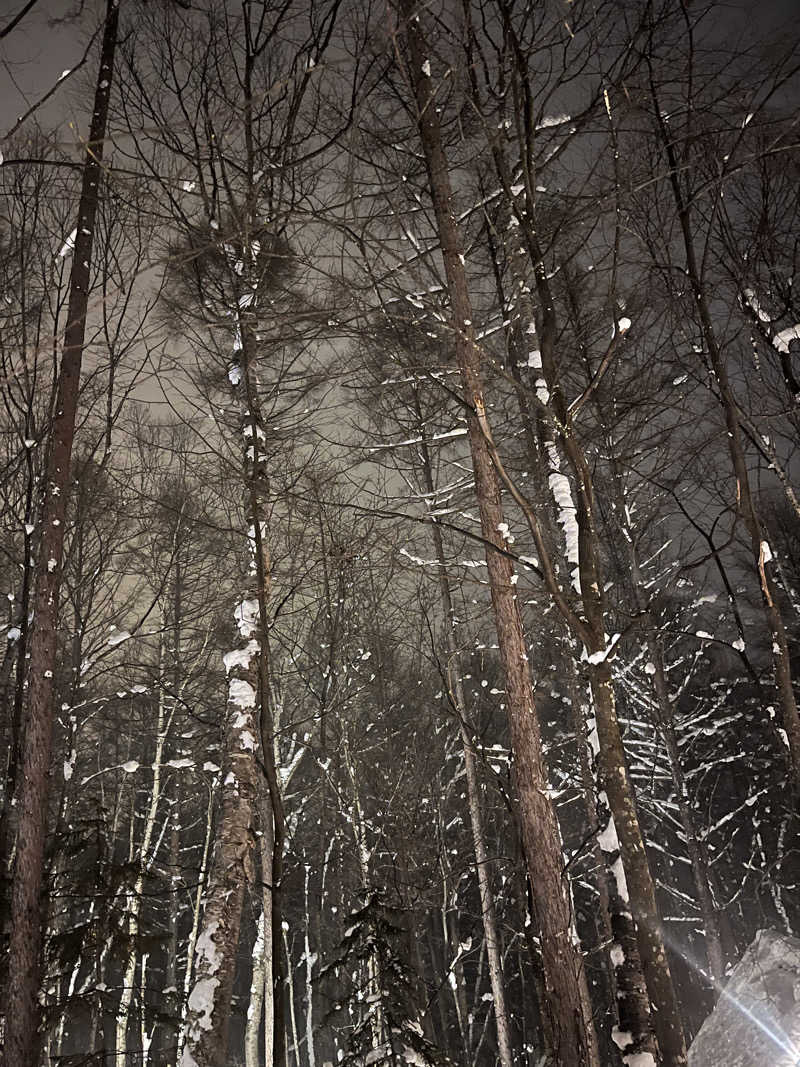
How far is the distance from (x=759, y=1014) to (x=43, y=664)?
8.74 metres

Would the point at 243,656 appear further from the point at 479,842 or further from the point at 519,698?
the point at 479,842

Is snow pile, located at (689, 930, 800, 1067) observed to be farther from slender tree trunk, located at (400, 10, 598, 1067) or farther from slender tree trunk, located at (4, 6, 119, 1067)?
slender tree trunk, located at (4, 6, 119, 1067)

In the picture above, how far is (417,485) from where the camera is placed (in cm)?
1081

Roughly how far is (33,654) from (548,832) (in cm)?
387

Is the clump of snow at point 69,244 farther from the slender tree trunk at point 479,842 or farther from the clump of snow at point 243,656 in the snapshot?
the clump of snow at point 243,656

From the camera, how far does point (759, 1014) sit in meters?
7.52

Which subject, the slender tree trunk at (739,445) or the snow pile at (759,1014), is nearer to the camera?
the slender tree trunk at (739,445)

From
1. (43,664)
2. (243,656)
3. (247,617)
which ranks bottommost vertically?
(43,664)

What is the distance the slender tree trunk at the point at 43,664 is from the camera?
13.5 feet

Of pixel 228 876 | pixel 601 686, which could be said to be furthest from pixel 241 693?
pixel 601 686

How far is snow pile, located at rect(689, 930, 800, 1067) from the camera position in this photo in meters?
7.02

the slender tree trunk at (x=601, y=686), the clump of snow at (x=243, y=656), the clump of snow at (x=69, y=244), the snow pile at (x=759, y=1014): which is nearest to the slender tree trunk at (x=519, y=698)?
the slender tree trunk at (x=601, y=686)

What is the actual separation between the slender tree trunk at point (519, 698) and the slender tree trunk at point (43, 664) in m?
2.33

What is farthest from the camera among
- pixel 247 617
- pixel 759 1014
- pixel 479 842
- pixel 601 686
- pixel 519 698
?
pixel 479 842
